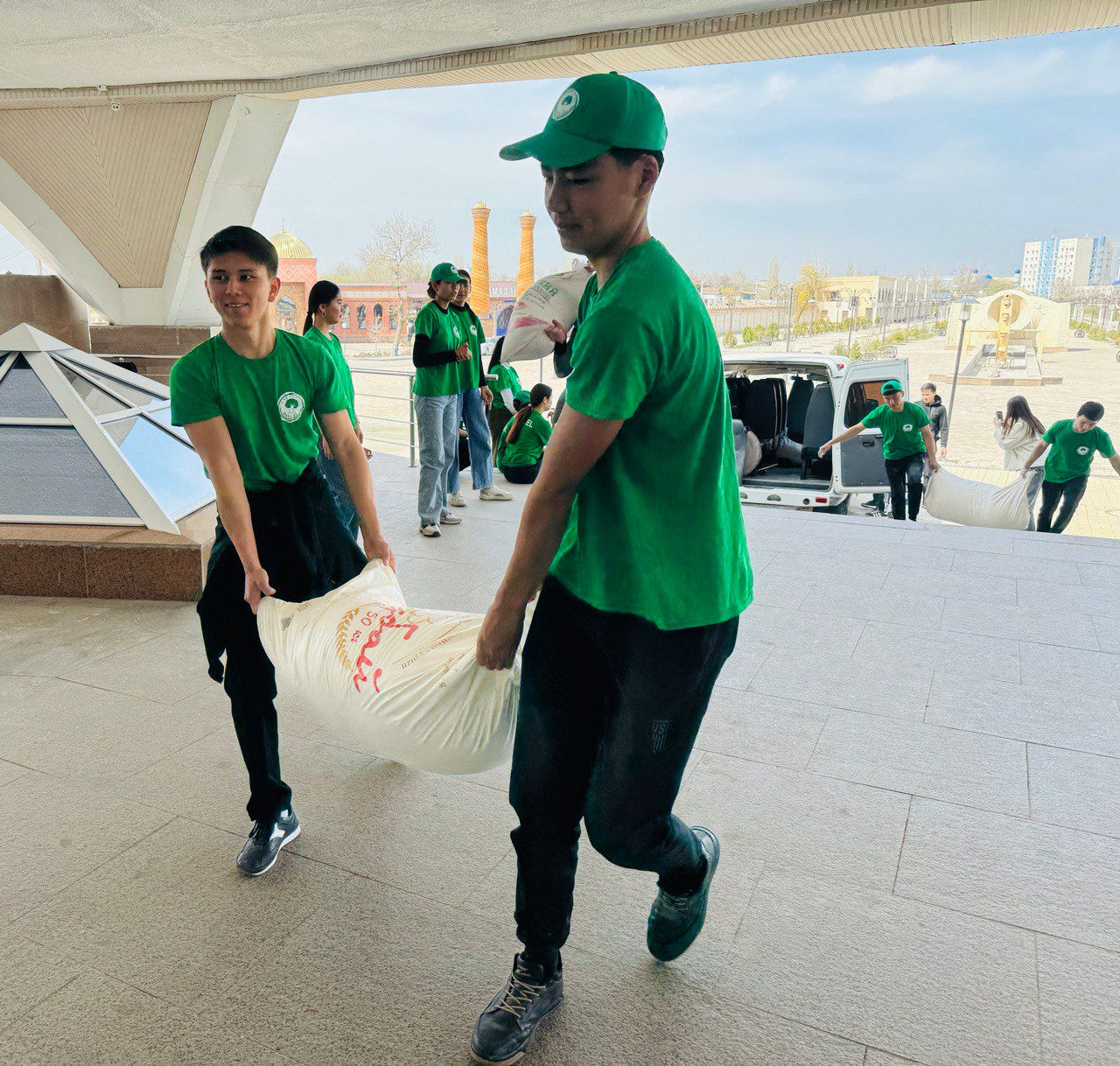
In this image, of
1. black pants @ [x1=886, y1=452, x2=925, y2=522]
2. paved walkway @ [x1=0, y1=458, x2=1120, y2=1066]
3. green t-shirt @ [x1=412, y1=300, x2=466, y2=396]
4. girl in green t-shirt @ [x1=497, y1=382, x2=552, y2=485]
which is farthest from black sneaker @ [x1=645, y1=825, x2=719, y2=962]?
black pants @ [x1=886, y1=452, x2=925, y2=522]

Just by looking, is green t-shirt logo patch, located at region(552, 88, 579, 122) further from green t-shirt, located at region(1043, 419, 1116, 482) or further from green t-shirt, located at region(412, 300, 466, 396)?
green t-shirt, located at region(1043, 419, 1116, 482)

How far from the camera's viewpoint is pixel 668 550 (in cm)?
146

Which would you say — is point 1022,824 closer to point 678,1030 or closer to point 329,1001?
point 678,1030

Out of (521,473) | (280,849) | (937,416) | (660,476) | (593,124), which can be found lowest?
(280,849)

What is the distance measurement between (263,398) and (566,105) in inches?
44.5

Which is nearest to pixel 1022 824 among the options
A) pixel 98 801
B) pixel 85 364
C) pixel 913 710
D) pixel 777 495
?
pixel 913 710

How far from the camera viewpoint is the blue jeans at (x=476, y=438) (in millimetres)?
6316

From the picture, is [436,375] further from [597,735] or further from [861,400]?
[861,400]

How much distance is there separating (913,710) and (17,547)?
434 centimetres

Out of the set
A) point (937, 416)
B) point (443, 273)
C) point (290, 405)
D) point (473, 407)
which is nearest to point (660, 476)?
point (290, 405)

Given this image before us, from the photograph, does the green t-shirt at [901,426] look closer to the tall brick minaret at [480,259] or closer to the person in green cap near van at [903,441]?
the person in green cap near van at [903,441]

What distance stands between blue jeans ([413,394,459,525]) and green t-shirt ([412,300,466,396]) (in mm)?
61

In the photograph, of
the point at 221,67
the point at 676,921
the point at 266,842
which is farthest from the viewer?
the point at 221,67

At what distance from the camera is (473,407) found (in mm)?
6387
